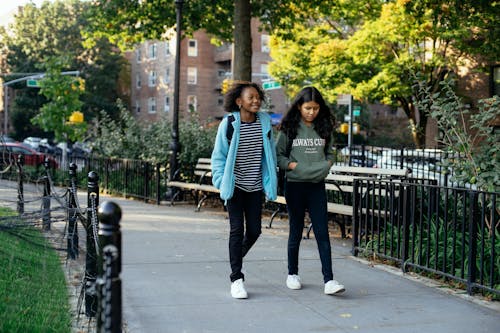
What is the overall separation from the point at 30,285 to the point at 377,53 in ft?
75.5

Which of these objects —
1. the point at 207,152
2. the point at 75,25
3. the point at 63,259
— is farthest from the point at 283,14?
the point at 75,25

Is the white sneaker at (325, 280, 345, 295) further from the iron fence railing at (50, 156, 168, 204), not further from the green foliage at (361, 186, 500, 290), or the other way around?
the iron fence railing at (50, 156, 168, 204)

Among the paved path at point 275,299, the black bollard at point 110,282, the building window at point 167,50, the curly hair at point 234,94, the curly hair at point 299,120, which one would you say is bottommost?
the paved path at point 275,299

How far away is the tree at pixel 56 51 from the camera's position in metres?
57.6

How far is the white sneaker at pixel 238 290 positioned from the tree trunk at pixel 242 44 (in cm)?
864

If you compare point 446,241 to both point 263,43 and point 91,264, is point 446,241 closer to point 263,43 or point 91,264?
point 91,264

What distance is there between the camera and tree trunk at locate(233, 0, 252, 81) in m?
13.9

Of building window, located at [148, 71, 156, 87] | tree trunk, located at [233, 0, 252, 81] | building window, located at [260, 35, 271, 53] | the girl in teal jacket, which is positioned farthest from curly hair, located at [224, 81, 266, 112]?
building window, located at [148, 71, 156, 87]

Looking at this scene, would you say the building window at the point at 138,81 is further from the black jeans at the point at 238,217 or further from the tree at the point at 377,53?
the black jeans at the point at 238,217

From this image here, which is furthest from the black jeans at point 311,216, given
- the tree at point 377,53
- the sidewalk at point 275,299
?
the tree at point 377,53

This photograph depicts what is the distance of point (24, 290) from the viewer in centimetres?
575

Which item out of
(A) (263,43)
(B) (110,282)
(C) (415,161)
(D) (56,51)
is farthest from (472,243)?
(D) (56,51)

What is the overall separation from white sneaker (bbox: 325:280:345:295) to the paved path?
0.19 feet

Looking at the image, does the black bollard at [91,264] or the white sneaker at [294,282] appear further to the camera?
the white sneaker at [294,282]
